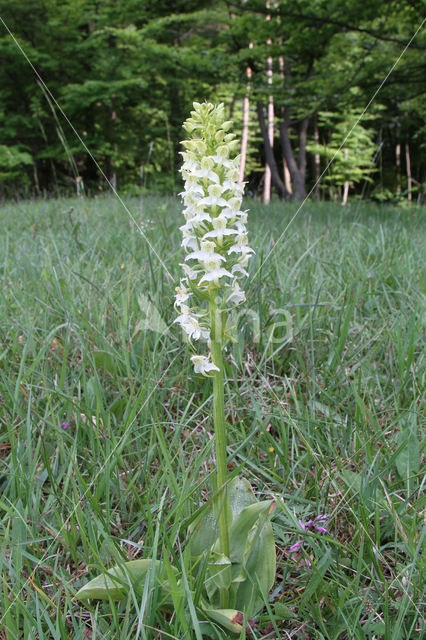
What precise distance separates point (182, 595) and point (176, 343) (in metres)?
1.14

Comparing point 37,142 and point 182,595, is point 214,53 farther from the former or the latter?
point 37,142

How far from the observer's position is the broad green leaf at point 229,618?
957mm

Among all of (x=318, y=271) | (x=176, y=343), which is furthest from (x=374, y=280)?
(x=176, y=343)

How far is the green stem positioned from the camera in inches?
40.5

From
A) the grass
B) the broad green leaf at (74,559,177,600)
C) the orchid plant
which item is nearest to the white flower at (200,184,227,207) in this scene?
the orchid plant

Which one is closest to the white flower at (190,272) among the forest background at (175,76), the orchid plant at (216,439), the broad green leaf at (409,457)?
the orchid plant at (216,439)

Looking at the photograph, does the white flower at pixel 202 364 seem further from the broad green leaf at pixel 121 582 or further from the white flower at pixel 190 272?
the broad green leaf at pixel 121 582

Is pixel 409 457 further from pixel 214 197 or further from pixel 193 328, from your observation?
pixel 214 197

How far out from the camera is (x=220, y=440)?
104 centimetres

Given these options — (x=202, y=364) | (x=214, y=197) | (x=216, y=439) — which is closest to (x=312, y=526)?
(x=216, y=439)

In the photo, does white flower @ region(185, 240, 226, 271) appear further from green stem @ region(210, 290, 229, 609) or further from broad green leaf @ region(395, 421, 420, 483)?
broad green leaf @ region(395, 421, 420, 483)

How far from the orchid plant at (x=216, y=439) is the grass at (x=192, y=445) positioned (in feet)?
0.17

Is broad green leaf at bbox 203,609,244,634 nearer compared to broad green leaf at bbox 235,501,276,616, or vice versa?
broad green leaf at bbox 203,609,244,634

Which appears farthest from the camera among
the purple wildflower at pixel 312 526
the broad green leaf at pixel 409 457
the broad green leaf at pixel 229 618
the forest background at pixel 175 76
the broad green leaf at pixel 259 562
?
the forest background at pixel 175 76
